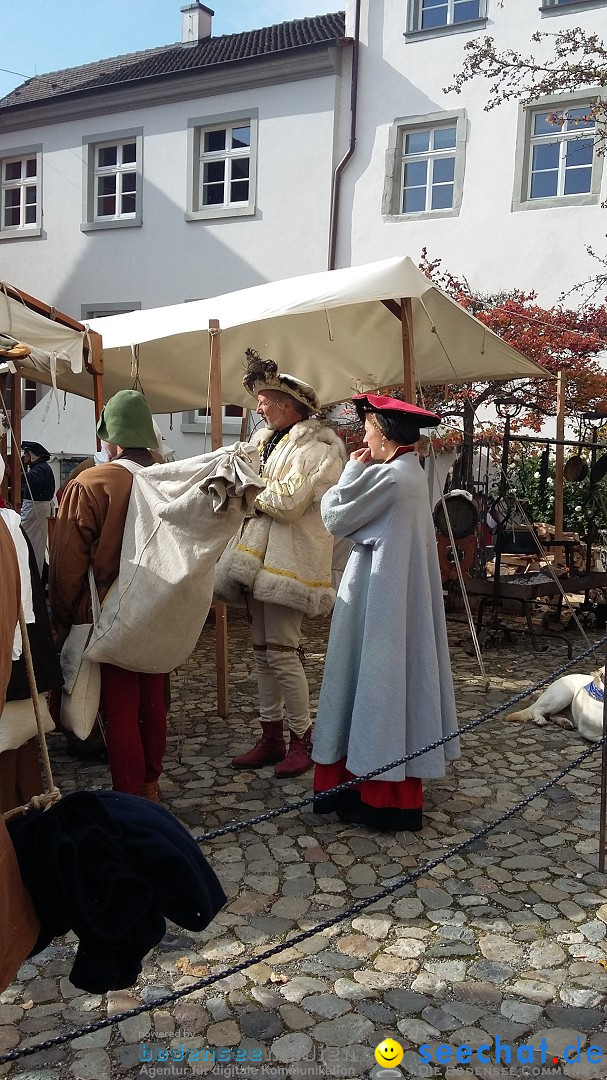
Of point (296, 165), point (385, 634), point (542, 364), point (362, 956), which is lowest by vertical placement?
point (362, 956)

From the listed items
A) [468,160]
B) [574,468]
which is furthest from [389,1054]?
[468,160]

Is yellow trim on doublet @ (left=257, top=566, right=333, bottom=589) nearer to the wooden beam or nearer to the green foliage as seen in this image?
the wooden beam

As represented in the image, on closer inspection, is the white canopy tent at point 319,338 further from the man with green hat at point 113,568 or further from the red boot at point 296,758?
the red boot at point 296,758

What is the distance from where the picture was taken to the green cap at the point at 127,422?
3.61 metres

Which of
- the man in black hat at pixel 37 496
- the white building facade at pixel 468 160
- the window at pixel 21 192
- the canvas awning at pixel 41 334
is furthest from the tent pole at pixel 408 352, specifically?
the window at pixel 21 192

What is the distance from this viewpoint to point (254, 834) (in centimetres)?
362

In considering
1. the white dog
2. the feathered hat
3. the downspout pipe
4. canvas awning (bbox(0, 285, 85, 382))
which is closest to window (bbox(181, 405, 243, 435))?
the downspout pipe

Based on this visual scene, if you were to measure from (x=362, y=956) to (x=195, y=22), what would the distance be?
55.2 ft

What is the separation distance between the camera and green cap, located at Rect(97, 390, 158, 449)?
3607 mm

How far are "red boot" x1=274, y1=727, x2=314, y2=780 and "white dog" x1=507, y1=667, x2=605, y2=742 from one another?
1.58 meters

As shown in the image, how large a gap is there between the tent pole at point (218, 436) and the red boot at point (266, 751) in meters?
0.81

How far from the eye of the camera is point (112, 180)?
15.1 meters

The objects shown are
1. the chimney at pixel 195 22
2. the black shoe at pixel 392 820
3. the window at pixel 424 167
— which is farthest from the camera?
the chimney at pixel 195 22

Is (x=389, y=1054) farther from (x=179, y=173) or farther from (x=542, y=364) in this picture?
(x=179, y=173)
